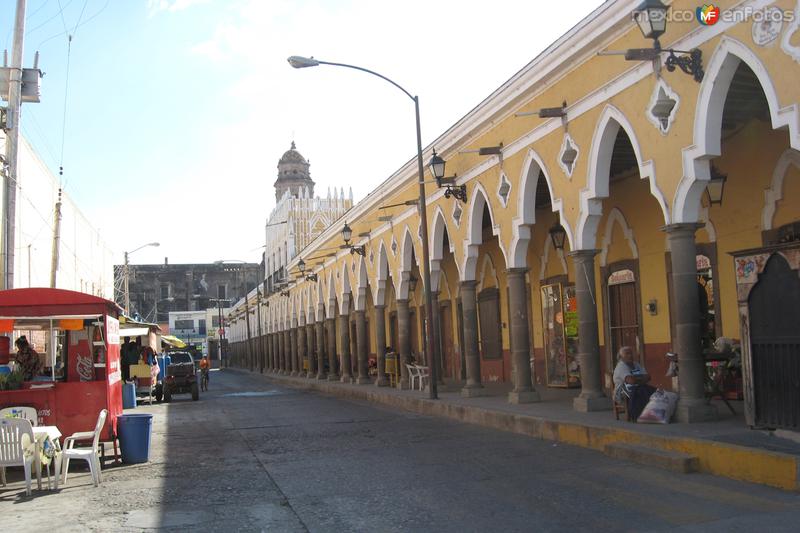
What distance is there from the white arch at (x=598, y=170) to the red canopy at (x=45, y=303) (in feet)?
26.0

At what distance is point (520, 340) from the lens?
16812mm

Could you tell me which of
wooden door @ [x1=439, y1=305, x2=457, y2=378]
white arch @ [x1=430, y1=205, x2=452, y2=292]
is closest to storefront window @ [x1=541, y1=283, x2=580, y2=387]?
white arch @ [x1=430, y1=205, x2=452, y2=292]

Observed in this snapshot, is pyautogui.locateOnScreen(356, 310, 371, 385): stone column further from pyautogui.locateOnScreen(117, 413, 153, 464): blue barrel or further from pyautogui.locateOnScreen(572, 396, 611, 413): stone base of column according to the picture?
pyautogui.locateOnScreen(117, 413, 153, 464): blue barrel

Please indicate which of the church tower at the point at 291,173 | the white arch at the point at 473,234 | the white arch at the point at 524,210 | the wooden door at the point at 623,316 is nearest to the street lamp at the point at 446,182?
the white arch at the point at 473,234

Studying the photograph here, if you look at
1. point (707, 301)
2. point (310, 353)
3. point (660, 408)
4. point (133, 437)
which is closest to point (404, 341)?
point (707, 301)

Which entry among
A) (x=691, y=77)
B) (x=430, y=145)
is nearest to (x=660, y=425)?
(x=691, y=77)

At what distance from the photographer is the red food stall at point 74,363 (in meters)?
11.6

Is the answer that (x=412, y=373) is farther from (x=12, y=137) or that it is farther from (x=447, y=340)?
(x=12, y=137)

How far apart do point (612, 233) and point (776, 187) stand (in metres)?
5.16

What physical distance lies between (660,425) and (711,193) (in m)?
4.90

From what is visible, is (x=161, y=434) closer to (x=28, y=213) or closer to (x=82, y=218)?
(x=28, y=213)

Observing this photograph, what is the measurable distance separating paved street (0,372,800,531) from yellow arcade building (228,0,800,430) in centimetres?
196

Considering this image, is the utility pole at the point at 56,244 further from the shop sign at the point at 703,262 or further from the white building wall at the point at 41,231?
the shop sign at the point at 703,262

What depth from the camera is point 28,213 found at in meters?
23.3
